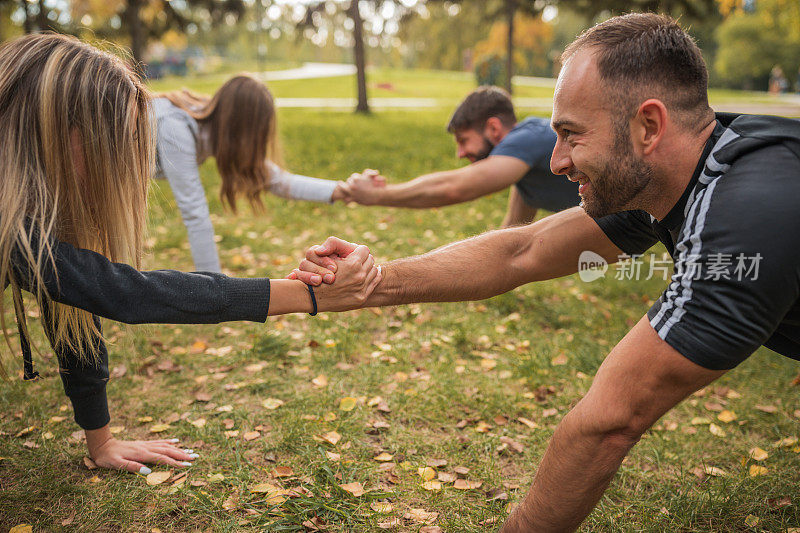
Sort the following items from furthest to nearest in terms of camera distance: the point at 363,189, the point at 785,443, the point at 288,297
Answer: the point at 363,189, the point at 785,443, the point at 288,297

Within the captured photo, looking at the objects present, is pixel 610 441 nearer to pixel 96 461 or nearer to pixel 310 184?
pixel 96 461

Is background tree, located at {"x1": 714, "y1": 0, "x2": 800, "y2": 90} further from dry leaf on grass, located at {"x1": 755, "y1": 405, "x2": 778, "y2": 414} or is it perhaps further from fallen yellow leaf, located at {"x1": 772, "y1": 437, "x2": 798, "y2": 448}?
fallen yellow leaf, located at {"x1": 772, "y1": 437, "x2": 798, "y2": 448}

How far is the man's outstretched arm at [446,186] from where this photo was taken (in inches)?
158

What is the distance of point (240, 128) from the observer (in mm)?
4262

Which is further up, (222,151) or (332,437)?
(222,151)

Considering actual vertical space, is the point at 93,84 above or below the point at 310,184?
above

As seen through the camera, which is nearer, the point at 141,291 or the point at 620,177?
the point at 620,177

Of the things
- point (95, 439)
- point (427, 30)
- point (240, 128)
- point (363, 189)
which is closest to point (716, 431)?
point (363, 189)

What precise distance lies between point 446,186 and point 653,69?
2.45 m

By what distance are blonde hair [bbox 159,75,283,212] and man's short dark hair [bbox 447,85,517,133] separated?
52.0 inches

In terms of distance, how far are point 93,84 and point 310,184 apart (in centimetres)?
235

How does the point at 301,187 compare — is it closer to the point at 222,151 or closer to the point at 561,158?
the point at 222,151

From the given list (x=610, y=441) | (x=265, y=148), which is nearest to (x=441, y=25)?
(x=265, y=148)

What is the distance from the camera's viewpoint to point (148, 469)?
8.71 feet
